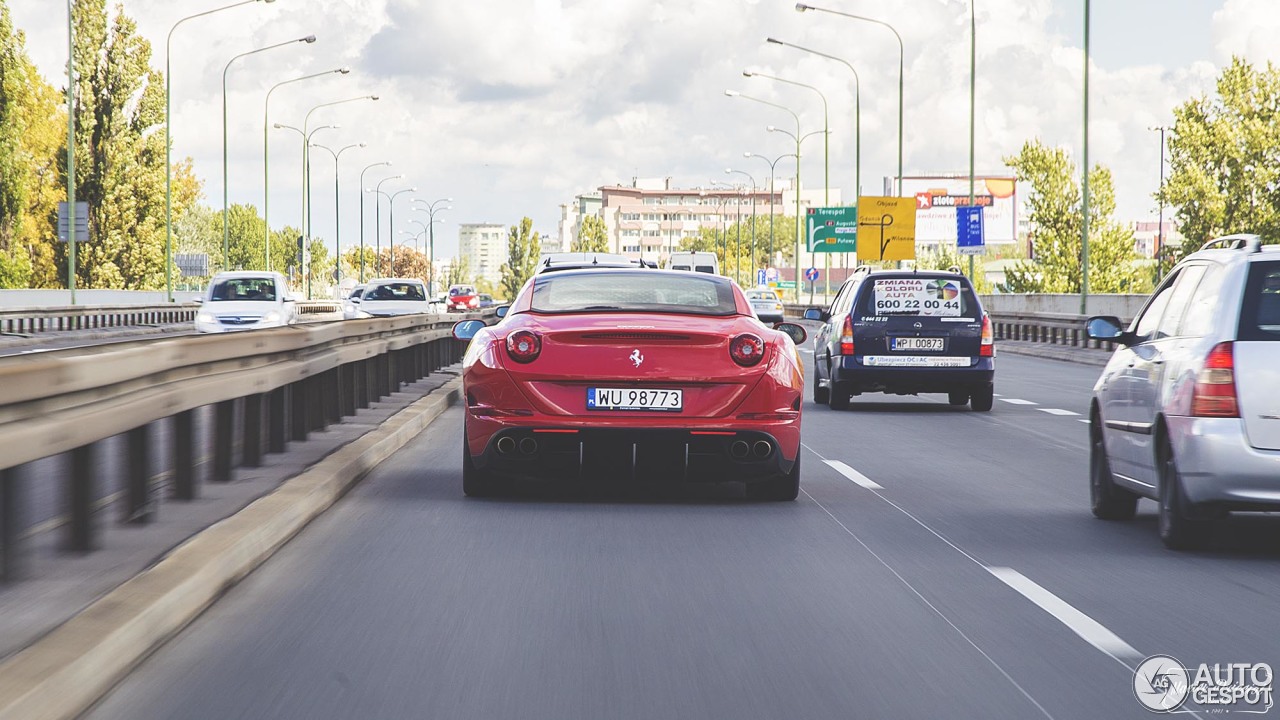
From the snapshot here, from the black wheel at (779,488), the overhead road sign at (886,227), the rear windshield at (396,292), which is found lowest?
the black wheel at (779,488)

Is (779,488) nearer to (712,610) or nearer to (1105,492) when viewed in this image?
(1105,492)

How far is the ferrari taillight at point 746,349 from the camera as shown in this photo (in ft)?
32.0

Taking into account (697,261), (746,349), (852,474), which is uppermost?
(697,261)

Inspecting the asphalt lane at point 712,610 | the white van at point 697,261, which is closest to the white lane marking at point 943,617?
the asphalt lane at point 712,610

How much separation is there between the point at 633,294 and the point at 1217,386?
12.1 ft

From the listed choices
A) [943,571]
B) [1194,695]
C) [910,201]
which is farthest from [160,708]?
[910,201]

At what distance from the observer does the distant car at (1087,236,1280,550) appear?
7.86 meters

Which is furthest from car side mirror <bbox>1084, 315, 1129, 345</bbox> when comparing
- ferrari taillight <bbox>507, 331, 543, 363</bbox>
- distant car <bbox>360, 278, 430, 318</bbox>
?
distant car <bbox>360, 278, 430, 318</bbox>

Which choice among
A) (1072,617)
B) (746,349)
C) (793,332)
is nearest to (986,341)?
(793,332)

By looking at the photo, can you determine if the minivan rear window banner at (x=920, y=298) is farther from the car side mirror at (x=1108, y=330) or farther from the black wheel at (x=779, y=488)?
the car side mirror at (x=1108, y=330)

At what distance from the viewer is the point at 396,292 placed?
36.8 metres

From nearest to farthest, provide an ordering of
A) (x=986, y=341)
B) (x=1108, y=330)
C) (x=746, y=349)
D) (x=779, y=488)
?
(x=1108, y=330) < (x=746, y=349) < (x=779, y=488) < (x=986, y=341)

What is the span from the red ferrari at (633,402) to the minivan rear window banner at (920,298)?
9.30 metres

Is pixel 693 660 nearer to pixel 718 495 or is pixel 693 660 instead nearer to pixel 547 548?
pixel 547 548
